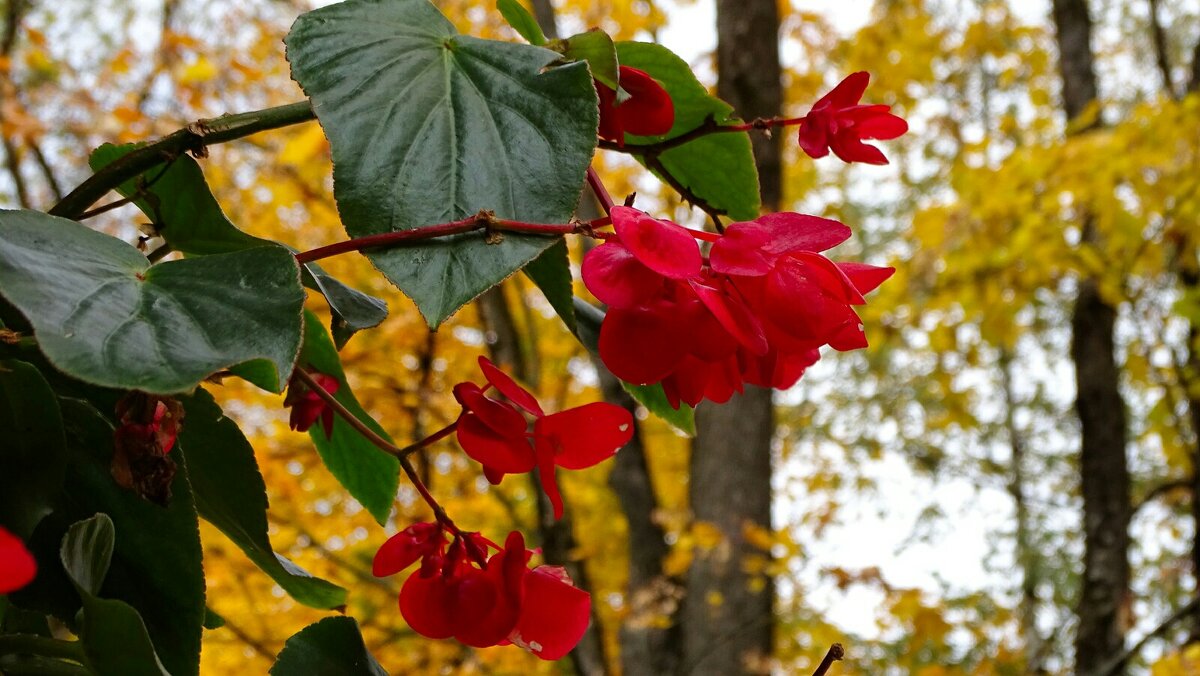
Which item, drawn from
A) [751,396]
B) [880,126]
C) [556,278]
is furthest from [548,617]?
[751,396]

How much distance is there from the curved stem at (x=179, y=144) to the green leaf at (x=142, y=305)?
8 centimetres

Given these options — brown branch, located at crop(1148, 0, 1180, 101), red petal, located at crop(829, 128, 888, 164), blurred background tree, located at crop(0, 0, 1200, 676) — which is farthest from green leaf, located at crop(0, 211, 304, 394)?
brown branch, located at crop(1148, 0, 1180, 101)

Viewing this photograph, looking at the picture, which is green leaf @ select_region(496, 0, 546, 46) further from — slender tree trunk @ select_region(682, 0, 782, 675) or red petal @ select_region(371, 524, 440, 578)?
slender tree trunk @ select_region(682, 0, 782, 675)

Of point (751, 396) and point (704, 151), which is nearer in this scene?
point (704, 151)

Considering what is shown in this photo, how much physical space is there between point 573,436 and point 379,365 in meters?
3.45

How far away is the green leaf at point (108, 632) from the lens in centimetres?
30

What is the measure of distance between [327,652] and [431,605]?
0.04 metres

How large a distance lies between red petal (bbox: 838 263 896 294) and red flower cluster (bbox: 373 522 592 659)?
0.48ft

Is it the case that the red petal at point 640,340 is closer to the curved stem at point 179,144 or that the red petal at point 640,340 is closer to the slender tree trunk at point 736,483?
the curved stem at point 179,144

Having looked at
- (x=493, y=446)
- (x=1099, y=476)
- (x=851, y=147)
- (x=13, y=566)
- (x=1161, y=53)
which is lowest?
(x=13, y=566)

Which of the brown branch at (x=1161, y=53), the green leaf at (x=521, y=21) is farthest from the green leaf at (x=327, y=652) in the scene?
the brown branch at (x=1161, y=53)

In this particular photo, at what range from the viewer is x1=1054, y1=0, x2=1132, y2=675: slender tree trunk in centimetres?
308

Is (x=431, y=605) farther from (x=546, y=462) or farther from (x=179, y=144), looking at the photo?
(x=179, y=144)

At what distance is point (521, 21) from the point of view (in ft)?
1.53
